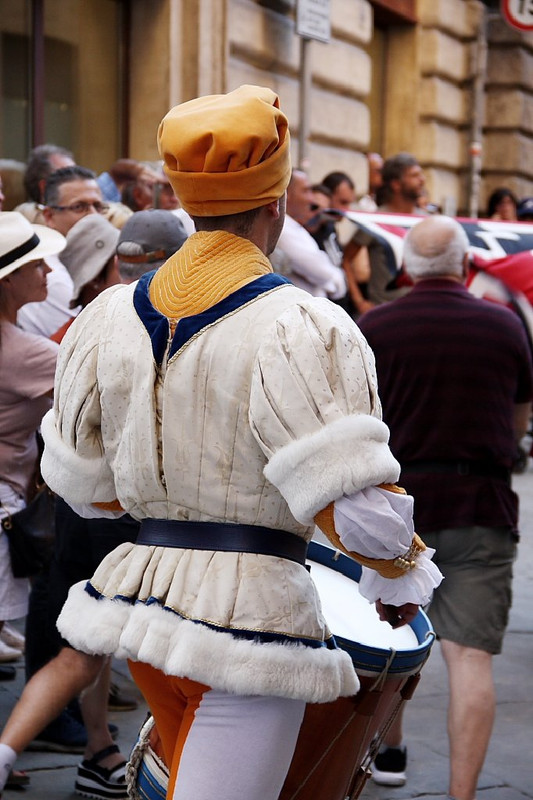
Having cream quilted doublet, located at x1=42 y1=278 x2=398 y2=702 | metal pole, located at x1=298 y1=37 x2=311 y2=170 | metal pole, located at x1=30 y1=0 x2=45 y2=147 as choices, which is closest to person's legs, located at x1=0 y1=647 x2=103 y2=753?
cream quilted doublet, located at x1=42 y1=278 x2=398 y2=702

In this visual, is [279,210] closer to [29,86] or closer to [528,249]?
[528,249]

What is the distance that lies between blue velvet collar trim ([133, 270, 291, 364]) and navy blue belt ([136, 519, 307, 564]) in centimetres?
31

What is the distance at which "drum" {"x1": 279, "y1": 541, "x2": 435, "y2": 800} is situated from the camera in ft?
8.00

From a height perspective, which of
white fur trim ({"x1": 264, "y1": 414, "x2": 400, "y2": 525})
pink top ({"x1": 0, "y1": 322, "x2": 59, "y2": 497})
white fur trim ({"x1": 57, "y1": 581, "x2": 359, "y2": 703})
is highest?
white fur trim ({"x1": 264, "y1": 414, "x2": 400, "y2": 525})

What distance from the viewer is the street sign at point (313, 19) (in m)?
9.92

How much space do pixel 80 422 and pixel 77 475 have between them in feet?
0.35

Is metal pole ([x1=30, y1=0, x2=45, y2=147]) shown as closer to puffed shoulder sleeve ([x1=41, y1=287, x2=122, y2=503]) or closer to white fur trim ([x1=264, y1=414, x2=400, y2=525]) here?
puffed shoulder sleeve ([x1=41, y1=287, x2=122, y2=503])

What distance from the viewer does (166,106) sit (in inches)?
406

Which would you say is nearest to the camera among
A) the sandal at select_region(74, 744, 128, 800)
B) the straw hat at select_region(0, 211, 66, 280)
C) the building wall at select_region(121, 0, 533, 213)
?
the sandal at select_region(74, 744, 128, 800)

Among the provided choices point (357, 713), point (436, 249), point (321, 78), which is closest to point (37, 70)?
point (321, 78)

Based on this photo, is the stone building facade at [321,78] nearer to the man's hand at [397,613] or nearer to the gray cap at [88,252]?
the gray cap at [88,252]

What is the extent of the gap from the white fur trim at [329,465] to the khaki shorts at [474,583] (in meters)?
1.92

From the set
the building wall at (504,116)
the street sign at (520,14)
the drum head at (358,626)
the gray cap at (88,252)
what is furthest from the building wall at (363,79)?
the drum head at (358,626)

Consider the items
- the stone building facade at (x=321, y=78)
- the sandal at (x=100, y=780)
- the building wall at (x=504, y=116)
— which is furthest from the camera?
the building wall at (x=504, y=116)
